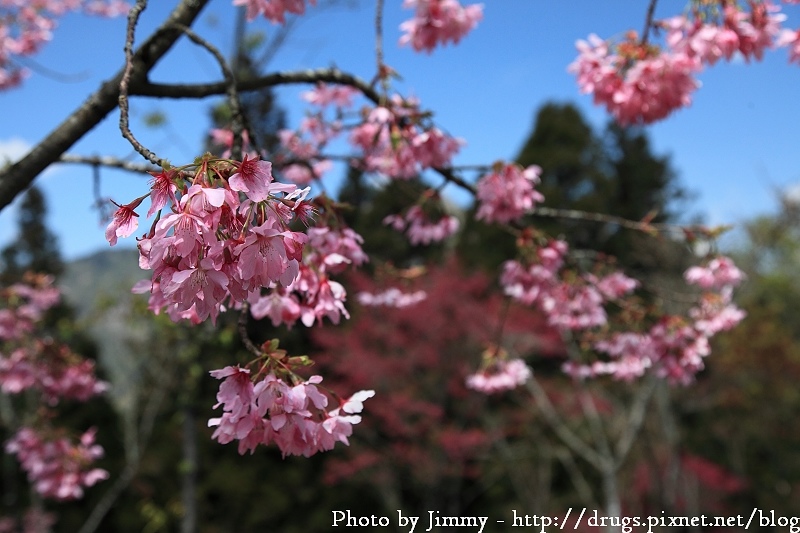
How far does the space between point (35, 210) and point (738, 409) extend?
17573 mm

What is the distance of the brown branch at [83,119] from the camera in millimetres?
1339

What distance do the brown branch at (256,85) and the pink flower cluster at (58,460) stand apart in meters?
1.95

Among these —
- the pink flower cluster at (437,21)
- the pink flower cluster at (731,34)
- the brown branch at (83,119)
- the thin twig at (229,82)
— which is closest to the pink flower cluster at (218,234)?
the thin twig at (229,82)

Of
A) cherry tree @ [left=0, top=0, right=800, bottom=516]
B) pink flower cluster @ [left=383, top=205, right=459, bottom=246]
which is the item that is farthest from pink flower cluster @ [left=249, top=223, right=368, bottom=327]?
pink flower cluster @ [left=383, top=205, right=459, bottom=246]

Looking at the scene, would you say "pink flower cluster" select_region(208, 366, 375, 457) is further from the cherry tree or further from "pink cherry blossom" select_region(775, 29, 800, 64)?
"pink cherry blossom" select_region(775, 29, 800, 64)

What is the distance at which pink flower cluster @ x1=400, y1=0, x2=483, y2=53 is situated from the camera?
6.75 feet

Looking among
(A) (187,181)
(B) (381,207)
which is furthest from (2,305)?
(B) (381,207)

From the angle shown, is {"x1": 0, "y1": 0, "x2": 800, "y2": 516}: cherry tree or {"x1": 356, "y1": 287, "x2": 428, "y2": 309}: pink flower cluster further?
{"x1": 356, "y1": 287, "x2": 428, "y2": 309}: pink flower cluster

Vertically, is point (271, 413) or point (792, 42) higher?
point (792, 42)

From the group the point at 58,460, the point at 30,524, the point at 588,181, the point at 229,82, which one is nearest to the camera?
the point at 229,82

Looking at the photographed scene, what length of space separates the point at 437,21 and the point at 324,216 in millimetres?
1060

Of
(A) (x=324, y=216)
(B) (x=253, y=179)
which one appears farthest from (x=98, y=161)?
(B) (x=253, y=179)

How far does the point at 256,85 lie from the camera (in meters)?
1.75

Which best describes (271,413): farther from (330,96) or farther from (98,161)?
(330,96)
